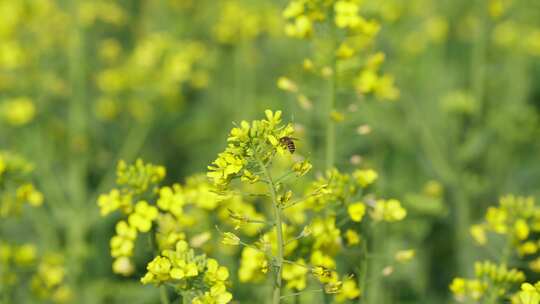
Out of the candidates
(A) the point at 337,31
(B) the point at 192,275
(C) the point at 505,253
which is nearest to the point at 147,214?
(B) the point at 192,275

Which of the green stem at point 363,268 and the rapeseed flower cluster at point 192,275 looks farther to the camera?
the green stem at point 363,268

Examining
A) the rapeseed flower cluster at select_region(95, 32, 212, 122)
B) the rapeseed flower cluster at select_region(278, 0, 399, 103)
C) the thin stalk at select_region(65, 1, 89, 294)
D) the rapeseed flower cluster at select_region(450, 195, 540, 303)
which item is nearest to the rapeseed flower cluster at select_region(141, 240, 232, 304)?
the rapeseed flower cluster at select_region(450, 195, 540, 303)

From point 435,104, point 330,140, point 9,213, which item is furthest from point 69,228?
point 435,104

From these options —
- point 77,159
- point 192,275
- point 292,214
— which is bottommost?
point 192,275

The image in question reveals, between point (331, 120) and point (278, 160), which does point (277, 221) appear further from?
point (278, 160)

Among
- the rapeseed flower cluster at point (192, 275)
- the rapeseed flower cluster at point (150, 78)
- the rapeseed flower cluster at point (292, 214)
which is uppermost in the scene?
the rapeseed flower cluster at point (150, 78)

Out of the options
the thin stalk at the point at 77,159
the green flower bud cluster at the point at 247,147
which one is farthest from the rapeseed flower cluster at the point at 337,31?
the thin stalk at the point at 77,159

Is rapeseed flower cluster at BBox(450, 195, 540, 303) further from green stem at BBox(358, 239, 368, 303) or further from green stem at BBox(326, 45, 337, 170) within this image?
green stem at BBox(326, 45, 337, 170)

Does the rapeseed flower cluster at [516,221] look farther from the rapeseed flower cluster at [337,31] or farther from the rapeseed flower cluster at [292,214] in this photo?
the rapeseed flower cluster at [337,31]
